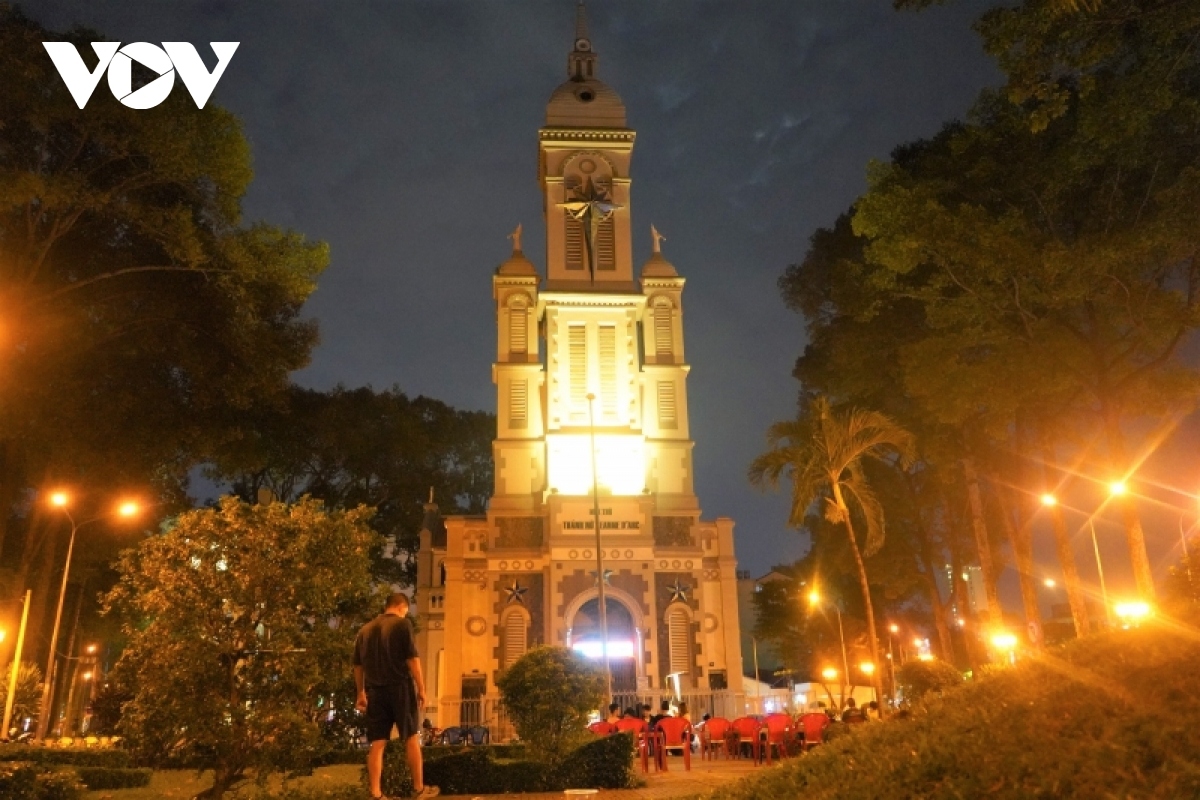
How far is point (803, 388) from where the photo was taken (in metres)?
34.5

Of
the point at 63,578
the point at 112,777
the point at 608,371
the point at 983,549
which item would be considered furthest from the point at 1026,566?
the point at 63,578

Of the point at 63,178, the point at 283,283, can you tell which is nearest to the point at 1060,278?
the point at 283,283

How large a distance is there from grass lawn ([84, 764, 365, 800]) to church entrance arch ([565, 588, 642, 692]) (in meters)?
17.5

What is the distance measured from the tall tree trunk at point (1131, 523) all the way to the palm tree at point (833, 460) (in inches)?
172

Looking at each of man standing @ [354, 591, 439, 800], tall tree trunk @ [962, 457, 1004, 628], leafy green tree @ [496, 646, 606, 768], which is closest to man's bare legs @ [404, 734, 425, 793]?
man standing @ [354, 591, 439, 800]

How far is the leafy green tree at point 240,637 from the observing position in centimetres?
945

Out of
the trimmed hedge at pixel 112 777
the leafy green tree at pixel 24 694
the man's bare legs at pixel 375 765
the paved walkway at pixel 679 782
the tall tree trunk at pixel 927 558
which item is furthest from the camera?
the tall tree trunk at pixel 927 558

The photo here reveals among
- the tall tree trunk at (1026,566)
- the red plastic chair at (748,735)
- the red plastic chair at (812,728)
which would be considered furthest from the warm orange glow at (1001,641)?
the red plastic chair at (812,728)

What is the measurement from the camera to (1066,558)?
76.9 ft

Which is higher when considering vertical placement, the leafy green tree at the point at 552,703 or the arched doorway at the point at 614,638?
the arched doorway at the point at 614,638

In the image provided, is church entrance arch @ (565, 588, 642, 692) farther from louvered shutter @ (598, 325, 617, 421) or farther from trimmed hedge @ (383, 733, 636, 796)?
trimmed hedge @ (383, 733, 636, 796)

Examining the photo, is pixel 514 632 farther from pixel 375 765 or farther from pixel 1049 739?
pixel 1049 739

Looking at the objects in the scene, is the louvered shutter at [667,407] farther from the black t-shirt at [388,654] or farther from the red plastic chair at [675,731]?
the black t-shirt at [388,654]

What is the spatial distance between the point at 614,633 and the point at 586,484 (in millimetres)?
6382
